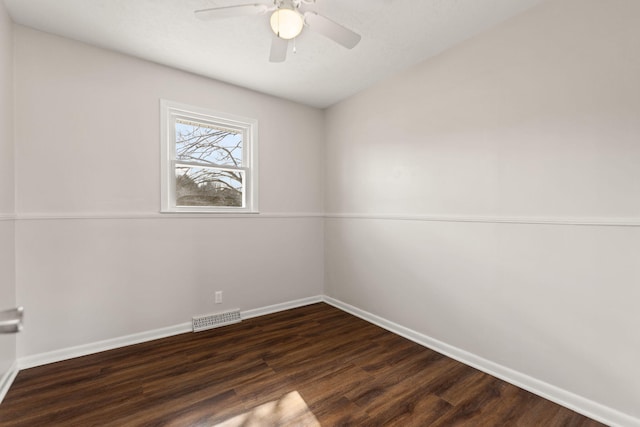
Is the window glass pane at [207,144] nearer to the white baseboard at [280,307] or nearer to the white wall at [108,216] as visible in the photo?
the white wall at [108,216]

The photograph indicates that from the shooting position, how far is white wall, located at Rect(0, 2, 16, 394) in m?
1.87

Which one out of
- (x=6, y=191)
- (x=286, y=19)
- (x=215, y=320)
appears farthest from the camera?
(x=215, y=320)

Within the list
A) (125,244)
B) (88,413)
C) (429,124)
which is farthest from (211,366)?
(429,124)

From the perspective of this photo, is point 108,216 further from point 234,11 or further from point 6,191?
point 234,11

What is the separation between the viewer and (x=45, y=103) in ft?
7.26

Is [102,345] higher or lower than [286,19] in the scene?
lower

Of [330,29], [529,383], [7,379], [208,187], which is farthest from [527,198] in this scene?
[7,379]

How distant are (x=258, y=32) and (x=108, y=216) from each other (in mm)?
1944

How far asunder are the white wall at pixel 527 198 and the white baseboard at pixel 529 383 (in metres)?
0.04

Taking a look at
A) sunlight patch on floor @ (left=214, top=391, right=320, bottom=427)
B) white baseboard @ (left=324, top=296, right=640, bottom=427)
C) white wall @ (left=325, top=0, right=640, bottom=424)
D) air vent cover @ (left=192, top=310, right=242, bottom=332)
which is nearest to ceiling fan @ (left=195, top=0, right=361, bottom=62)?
white wall @ (left=325, top=0, right=640, bottom=424)

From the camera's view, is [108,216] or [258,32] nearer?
[258,32]

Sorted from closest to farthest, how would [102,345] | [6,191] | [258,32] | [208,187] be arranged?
[6,191] < [258,32] < [102,345] < [208,187]

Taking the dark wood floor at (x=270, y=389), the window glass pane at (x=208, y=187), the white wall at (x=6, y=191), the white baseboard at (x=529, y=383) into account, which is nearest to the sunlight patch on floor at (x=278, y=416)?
the dark wood floor at (x=270, y=389)

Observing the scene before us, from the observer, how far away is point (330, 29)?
170 centimetres
